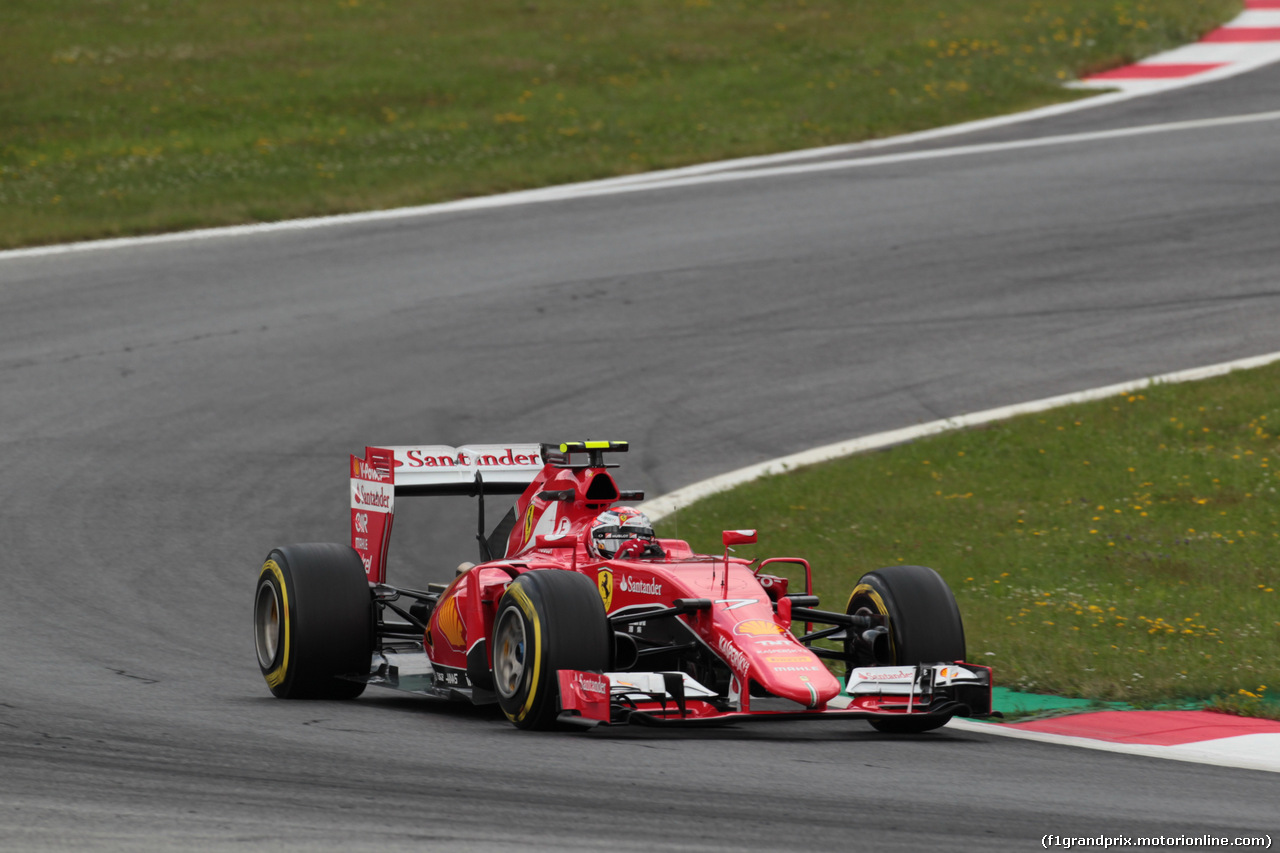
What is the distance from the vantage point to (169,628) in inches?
445

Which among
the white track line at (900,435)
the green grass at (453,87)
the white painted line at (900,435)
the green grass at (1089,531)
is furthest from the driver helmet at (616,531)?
the green grass at (453,87)

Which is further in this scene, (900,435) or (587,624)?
(900,435)

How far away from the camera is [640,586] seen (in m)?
8.75

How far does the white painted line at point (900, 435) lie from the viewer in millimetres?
14641

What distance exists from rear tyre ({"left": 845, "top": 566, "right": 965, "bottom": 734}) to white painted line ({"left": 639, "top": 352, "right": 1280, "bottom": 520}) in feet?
17.8

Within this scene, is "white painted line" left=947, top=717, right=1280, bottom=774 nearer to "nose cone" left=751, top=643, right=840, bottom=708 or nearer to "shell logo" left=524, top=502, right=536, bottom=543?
"nose cone" left=751, top=643, right=840, bottom=708

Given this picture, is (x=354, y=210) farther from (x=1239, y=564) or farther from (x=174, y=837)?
(x=174, y=837)

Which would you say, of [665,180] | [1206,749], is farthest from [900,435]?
[665,180]

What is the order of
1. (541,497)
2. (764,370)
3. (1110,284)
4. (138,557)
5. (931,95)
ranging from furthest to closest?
(931,95)
(1110,284)
(764,370)
(138,557)
(541,497)

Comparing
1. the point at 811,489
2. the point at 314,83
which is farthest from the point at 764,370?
the point at 314,83

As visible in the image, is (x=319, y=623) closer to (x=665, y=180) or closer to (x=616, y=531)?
(x=616, y=531)

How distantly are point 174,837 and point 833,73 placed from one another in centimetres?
2593

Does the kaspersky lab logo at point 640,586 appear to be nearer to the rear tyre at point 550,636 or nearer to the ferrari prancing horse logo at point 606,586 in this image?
the ferrari prancing horse logo at point 606,586

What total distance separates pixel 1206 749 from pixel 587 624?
2.96 m
